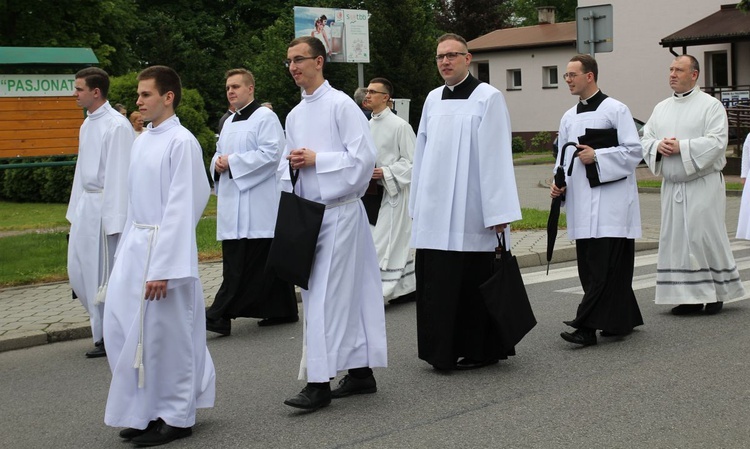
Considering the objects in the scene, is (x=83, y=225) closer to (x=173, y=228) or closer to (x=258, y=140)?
(x=258, y=140)

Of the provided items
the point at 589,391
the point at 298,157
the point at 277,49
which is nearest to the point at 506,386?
the point at 589,391

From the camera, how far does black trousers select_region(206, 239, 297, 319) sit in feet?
29.9

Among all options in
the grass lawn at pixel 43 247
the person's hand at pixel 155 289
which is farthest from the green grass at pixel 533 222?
the person's hand at pixel 155 289

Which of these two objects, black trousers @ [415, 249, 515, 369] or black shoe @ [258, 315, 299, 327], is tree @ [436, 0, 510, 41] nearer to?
black shoe @ [258, 315, 299, 327]

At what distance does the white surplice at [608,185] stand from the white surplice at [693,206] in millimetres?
1025

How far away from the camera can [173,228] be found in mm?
5633

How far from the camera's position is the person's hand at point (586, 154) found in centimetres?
804

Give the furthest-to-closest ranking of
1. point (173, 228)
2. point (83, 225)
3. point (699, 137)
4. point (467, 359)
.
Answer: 1. point (699, 137)
2. point (83, 225)
3. point (467, 359)
4. point (173, 228)

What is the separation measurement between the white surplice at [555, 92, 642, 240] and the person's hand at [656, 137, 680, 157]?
89cm

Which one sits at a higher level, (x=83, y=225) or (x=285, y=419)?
(x=83, y=225)

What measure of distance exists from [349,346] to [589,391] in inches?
57.8

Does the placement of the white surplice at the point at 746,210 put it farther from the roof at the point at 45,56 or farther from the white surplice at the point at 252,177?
the roof at the point at 45,56

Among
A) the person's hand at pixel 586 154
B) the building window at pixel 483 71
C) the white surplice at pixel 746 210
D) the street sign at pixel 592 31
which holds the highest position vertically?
the building window at pixel 483 71

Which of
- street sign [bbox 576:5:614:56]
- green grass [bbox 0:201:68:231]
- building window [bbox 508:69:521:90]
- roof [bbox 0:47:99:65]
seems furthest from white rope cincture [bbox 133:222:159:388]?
building window [bbox 508:69:521:90]
